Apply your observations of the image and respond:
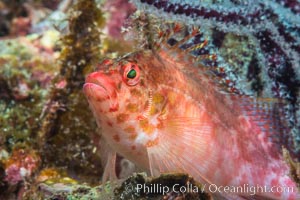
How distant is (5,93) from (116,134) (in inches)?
105

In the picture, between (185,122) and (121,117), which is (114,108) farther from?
(185,122)

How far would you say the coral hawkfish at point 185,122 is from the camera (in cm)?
243

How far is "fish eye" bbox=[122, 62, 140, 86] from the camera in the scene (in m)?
2.45

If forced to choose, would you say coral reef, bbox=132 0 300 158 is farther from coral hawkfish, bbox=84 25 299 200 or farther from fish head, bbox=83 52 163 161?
fish head, bbox=83 52 163 161

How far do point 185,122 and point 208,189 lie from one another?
0.55 m

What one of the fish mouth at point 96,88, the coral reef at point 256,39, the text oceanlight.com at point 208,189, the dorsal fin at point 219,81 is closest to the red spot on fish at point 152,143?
the text oceanlight.com at point 208,189

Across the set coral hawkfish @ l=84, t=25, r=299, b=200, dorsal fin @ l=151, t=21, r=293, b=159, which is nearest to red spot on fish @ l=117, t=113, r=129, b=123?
coral hawkfish @ l=84, t=25, r=299, b=200

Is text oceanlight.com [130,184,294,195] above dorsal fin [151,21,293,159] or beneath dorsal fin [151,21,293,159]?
beneath

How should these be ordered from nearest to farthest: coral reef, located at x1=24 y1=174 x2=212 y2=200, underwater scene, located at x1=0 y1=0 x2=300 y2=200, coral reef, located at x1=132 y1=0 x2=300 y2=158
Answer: coral reef, located at x1=24 y1=174 x2=212 y2=200 < underwater scene, located at x1=0 y1=0 x2=300 y2=200 < coral reef, located at x1=132 y1=0 x2=300 y2=158

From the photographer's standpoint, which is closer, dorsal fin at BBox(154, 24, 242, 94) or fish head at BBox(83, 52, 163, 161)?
fish head at BBox(83, 52, 163, 161)

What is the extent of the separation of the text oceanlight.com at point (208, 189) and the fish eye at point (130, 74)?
70 cm

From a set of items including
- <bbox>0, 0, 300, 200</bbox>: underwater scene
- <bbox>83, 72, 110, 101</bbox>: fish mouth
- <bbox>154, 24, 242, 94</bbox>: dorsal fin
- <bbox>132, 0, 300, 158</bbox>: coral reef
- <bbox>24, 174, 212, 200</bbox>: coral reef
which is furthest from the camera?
<bbox>132, 0, 300, 158</bbox>: coral reef

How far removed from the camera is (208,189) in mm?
2629

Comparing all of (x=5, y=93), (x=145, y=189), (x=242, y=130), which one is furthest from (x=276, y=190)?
(x=5, y=93)
